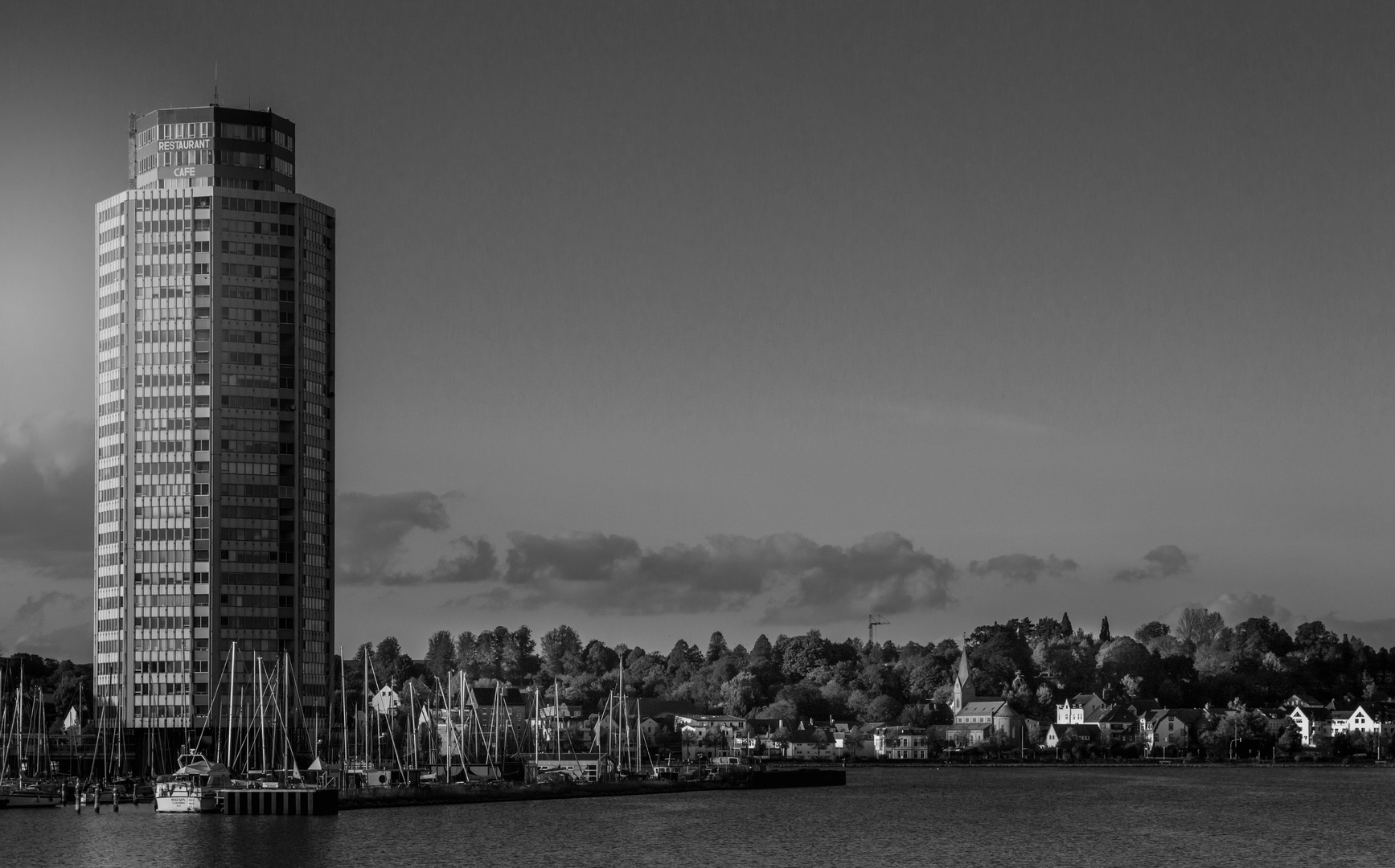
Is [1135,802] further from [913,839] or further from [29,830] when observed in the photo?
[29,830]

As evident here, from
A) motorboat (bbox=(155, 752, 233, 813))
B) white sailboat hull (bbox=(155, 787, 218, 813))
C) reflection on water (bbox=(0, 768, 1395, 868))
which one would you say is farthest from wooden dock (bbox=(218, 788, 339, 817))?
reflection on water (bbox=(0, 768, 1395, 868))

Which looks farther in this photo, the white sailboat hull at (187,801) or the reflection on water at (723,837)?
the white sailboat hull at (187,801)

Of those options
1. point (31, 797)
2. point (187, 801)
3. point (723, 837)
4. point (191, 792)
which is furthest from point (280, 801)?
point (723, 837)

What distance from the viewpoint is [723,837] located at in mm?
153750

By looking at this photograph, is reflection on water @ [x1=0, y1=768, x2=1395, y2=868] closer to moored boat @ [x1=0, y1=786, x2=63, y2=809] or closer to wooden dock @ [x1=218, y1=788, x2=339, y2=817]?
wooden dock @ [x1=218, y1=788, x2=339, y2=817]

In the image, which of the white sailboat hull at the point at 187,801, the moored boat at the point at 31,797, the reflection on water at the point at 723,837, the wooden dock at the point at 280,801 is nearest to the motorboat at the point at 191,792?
the white sailboat hull at the point at 187,801

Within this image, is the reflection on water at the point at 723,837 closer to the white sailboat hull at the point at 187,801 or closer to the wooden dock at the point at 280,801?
the white sailboat hull at the point at 187,801

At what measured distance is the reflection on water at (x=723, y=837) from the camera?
435ft

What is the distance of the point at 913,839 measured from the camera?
5965 inches

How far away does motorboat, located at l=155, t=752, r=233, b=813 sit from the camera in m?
169

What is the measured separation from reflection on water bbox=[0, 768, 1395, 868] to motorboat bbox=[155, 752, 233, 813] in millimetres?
1517

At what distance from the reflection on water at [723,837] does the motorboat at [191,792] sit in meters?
1.52

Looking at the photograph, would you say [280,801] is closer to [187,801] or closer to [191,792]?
[191,792]

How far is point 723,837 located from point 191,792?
4921cm
